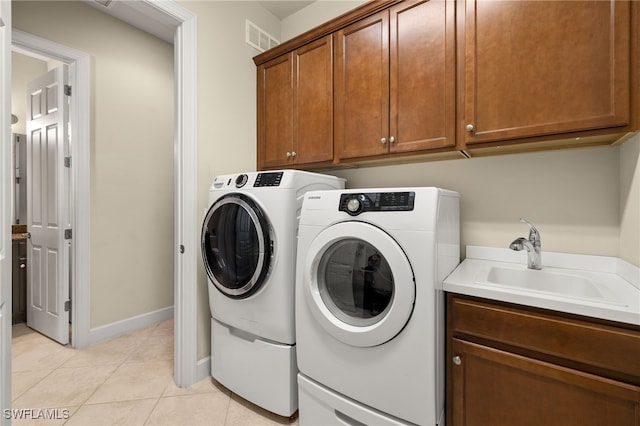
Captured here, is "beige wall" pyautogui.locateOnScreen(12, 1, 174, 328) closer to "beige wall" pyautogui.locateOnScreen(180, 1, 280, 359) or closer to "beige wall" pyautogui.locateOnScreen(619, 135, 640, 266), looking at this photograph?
"beige wall" pyautogui.locateOnScreen(180, 1, 280, 359)

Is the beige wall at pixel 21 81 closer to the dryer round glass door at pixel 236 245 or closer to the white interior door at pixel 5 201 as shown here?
the white interior door at pixel 5 201

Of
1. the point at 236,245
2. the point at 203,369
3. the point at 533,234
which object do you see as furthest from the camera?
the point at 203,369

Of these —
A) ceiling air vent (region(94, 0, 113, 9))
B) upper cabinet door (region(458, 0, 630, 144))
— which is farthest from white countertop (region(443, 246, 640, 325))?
ceiling air vent (region(94, 0, 113, 9))

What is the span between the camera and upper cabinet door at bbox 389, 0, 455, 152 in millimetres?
1473

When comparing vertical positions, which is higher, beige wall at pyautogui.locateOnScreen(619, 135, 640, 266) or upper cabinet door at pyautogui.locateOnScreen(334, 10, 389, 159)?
upper cabinet door at pyautogui.locateOnScreen(334, 10, 389, 159)

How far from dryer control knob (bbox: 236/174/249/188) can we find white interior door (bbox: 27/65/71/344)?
180 cm

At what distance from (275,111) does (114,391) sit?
215cm

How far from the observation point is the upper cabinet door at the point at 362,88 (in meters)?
1.70

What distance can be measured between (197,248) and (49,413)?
45.8 inches

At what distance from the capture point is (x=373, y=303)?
4.26ft

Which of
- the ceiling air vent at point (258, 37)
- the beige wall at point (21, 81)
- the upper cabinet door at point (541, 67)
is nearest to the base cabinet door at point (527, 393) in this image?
the upper cabinet door at point (541, 67)

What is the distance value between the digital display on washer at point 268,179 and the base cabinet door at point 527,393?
1128 millimetres

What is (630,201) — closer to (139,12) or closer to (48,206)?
(139,12)

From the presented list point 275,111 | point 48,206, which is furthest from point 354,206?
point 48,206
